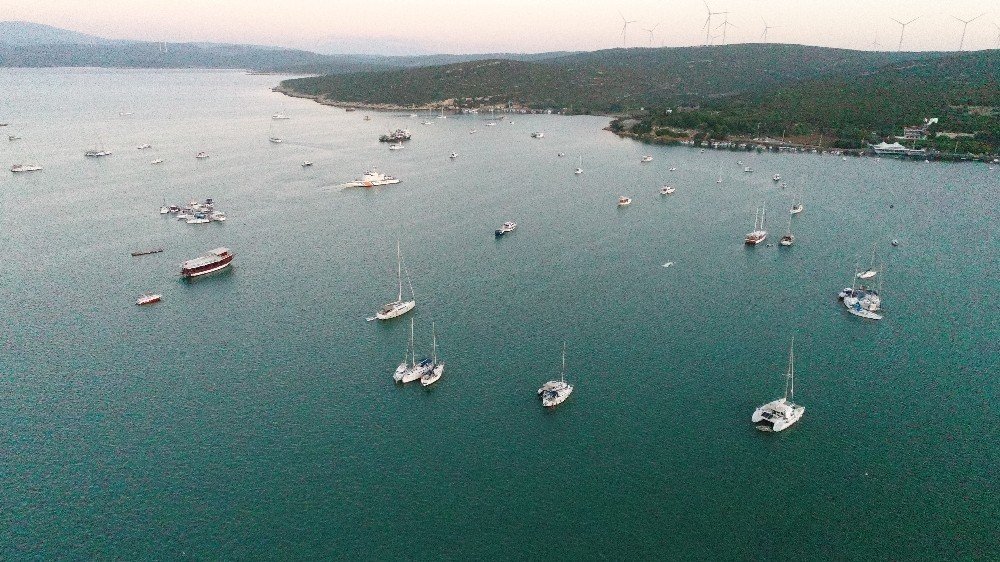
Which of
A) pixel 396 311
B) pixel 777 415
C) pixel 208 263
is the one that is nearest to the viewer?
pixel 777 415

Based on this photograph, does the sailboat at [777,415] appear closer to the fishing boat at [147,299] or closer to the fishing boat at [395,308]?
the fishing boat at [395,308]

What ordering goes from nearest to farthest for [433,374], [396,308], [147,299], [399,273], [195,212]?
[433,374] → [396,308] → [147,299] → [399,273] → [195,212]

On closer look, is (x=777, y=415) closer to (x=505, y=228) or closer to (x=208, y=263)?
(x=505, y=228)

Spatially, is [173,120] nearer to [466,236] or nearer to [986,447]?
[466,236]

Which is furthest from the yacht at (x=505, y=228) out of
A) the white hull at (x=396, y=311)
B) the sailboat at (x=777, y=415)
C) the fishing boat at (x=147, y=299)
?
the sailboat at (x=777, y=415)

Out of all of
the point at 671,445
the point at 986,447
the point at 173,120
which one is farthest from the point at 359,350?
the point at 173,120

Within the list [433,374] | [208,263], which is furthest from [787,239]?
[208,263]

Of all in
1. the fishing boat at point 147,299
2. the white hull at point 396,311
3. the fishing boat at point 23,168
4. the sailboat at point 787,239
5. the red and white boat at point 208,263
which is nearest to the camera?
the white hull at point 396,311
